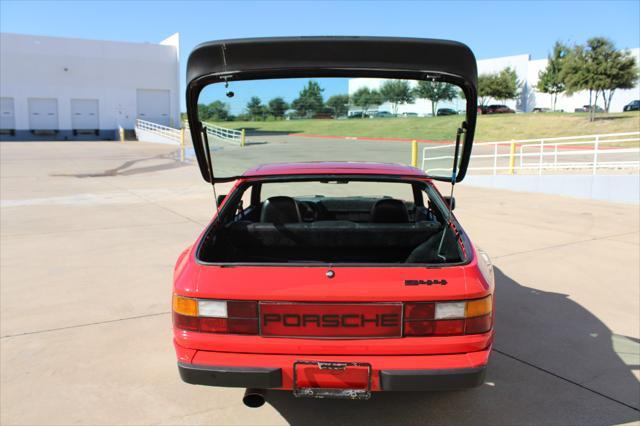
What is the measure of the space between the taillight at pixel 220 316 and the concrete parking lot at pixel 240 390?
2.12 feet

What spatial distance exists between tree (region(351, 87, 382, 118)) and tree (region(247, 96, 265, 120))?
58 centimetres

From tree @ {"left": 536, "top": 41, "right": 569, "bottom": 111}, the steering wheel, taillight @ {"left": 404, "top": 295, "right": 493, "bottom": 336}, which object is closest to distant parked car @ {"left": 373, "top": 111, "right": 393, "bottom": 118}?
the steering wheel

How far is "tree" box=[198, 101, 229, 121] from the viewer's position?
2.99 metres

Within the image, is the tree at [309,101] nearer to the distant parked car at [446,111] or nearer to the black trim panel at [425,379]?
the distant parked car at [446,111]

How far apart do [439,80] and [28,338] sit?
3.30 m

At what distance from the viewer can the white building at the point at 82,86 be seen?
40.8 meters

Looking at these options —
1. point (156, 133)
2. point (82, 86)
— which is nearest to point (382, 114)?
point (156, 133)

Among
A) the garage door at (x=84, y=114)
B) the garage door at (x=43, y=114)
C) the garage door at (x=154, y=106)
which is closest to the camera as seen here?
the garage door at (x=43, y=114)

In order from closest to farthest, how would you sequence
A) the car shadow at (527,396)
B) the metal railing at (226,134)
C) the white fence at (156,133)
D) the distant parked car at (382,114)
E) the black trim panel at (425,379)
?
the black trim panel at (425,379) → the car shadow at (527,396) → the metal railing at (226,134) → the distant parked car at (382,114) → the white fence at (156,133)

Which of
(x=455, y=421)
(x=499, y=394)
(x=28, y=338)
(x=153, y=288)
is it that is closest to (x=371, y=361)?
(x=455, y=421)

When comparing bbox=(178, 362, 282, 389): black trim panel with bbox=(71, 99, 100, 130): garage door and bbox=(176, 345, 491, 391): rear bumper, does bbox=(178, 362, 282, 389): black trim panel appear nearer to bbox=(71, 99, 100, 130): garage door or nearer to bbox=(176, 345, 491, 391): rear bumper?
bbox=(176, 345, 491, 391): rear bumper

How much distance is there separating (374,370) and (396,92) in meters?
1.69

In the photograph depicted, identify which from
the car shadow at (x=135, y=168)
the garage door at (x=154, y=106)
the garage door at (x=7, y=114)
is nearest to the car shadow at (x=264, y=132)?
the car shadow at (x=135, y=168)

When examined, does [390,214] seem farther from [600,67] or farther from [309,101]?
[600,67]
